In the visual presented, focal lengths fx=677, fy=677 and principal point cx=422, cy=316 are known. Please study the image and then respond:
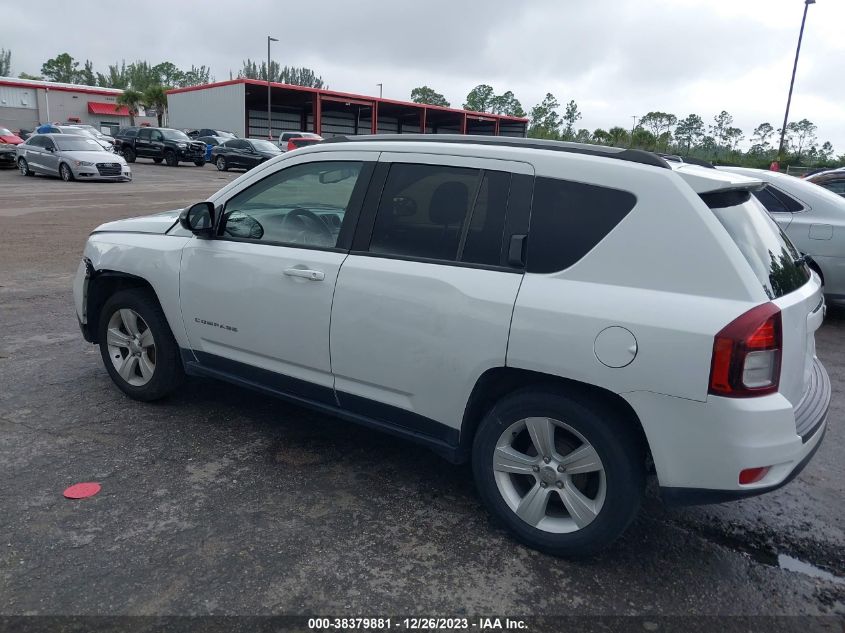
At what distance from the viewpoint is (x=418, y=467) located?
3.87 metres

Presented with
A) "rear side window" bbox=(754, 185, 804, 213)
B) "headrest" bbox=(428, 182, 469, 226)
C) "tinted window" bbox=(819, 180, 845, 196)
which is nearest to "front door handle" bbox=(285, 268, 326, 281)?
"headrest" bbox=(428, 182, 469, 226)

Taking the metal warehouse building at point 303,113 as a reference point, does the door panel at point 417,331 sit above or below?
below

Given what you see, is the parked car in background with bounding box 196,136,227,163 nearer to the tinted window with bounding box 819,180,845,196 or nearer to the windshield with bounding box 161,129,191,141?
the windshield with bounding box 161,129,191,141

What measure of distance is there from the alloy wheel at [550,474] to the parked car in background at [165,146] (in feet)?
113

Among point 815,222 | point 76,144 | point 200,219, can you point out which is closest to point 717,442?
point 200,219

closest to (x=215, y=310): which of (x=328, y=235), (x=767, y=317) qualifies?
(x=328, y=235)

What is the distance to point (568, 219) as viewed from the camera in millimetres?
2920

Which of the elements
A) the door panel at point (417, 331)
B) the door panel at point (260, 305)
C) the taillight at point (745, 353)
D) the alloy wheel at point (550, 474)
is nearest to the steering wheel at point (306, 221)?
the door panel at point (260, 305)

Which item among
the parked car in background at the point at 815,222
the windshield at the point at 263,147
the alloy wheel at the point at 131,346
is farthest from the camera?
the windshield at the point at 263,147

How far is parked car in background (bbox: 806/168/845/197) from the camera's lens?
29.3ft

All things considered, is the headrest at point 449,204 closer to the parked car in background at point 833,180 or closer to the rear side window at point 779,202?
the rear side window at point 779,202

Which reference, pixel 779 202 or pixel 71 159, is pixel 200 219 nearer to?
pixel 779 202

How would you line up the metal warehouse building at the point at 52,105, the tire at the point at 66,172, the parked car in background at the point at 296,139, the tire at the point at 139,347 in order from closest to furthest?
the tire at the point at 139,347
the tire at the point at 66,172
the parked car in background at the point at 296,139
the metal warehouse building at the point at 52,105

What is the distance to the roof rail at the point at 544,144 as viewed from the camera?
9.65 ft
